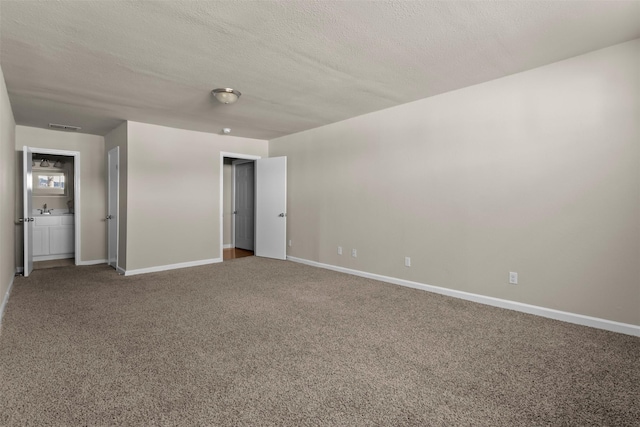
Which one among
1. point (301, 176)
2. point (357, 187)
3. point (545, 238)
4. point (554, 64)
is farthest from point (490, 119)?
point (301, 176)

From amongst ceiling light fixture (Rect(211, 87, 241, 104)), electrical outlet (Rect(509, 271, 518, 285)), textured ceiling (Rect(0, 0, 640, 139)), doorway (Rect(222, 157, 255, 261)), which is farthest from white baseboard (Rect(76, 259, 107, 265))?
electrical outlet (Rect(509, 271, 518, 285))

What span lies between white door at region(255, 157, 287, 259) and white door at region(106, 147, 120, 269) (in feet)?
8.01

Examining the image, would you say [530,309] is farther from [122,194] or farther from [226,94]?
[122,194]

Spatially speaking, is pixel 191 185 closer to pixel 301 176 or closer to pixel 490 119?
pixel 301 176

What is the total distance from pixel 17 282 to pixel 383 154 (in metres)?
5.44

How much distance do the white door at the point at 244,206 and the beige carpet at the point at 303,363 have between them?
3.82 metres

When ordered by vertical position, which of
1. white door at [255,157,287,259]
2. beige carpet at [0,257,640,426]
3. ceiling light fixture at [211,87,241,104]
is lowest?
beige carpet at [0,257,640,426]

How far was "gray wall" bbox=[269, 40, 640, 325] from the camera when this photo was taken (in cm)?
287

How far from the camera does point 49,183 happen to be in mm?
6820

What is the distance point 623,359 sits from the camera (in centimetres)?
240

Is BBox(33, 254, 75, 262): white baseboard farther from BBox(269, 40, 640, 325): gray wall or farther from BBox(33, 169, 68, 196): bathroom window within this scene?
BBox(269, 40, 640, 325): gray wall

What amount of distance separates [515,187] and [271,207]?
427 centimetres

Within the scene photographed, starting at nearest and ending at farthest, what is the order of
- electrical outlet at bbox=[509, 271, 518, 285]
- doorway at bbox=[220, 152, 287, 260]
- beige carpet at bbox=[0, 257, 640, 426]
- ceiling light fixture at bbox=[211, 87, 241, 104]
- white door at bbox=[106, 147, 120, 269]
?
beige carpet at bbox=[0, 257, 640, 426] < electrical outlet at bbox=[509, 271, 518, 285] < ceiling light fixture at bbox=[211, 87, 241, 104] < white door at bbox=[106, 147, 120, 269] < doorway at bbox=[220, 152, 287, 260]

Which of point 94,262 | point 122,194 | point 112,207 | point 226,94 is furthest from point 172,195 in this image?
point 226,94
